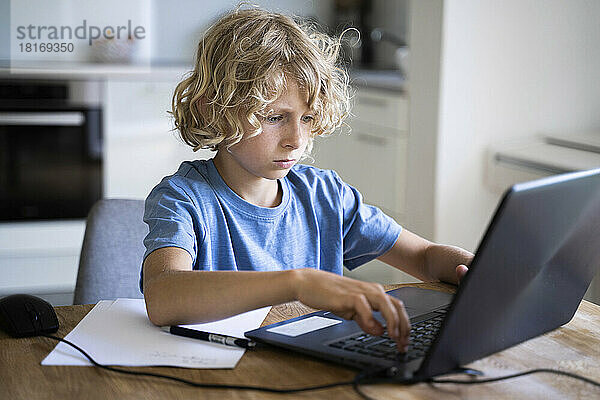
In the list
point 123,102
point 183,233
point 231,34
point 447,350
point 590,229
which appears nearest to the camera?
point 447,350

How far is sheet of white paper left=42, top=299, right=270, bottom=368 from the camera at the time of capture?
3.04ft

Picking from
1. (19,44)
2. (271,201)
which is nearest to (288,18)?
(271,201)

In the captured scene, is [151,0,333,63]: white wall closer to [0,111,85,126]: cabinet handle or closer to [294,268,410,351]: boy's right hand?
[0,111,85,126]: cabinet handle

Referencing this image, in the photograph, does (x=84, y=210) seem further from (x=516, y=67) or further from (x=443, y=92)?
(x=516, y=67)

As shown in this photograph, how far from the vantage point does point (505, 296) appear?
2.82ft

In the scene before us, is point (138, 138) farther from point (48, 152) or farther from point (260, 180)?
point (260, 180)

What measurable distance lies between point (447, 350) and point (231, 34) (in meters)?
0.65

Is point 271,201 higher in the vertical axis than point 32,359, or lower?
higher

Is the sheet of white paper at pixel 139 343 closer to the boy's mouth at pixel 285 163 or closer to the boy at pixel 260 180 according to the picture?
the boy at pixel 260 180

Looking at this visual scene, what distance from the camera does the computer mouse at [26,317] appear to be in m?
1.02

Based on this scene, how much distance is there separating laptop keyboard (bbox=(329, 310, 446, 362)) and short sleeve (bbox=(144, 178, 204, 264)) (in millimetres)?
287

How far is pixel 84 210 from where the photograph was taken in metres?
3.38

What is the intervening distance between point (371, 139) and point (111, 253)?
1983 millimetres

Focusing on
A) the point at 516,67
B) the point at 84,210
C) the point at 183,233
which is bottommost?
the point at 84,210
